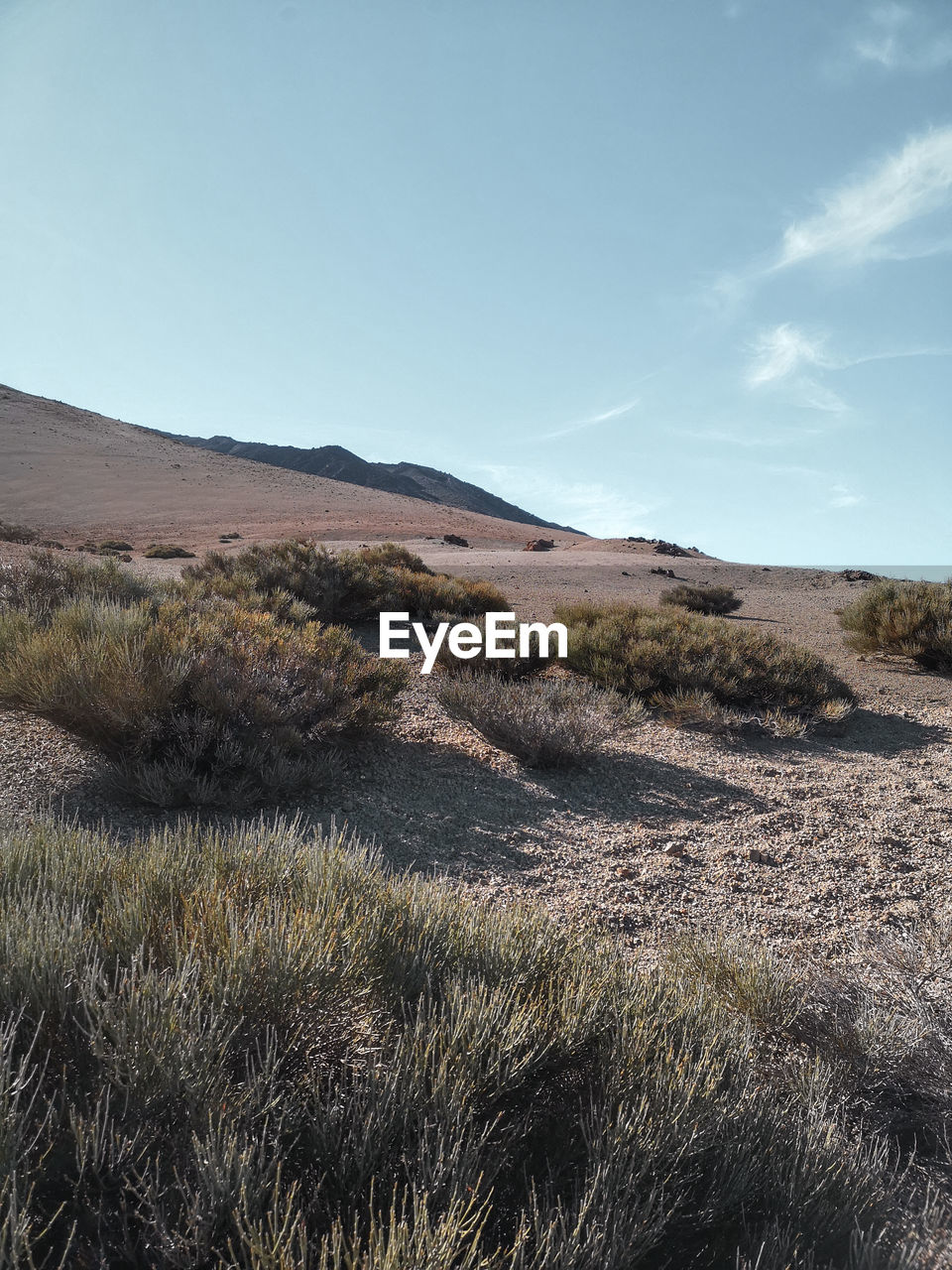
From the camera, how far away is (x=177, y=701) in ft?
16.5

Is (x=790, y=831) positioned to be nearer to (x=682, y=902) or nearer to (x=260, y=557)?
(x=682, y=902)

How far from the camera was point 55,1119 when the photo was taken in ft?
5.08

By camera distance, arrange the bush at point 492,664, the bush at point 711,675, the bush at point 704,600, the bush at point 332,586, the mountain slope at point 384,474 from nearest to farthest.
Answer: the bush at point 711,675 → the bush at point 492,664 → the bush at point 332,586 → the bush at point 704,600 → the mountain slope at point 384,474

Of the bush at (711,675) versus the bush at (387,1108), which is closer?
the bush at (387,1108)

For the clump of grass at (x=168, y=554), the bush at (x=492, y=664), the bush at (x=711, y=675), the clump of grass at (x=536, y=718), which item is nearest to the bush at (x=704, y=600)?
the bush at (x=711, y=675)

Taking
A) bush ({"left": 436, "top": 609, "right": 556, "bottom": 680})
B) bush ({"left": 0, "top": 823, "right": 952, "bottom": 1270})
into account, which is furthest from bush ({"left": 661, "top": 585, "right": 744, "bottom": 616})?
bush ({"left": 0, "top": 823, "right": 952, "bottom": 1270})

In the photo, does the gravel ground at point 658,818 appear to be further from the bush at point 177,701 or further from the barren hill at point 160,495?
the barren hill at point 160,495

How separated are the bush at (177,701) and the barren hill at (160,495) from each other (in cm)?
2818

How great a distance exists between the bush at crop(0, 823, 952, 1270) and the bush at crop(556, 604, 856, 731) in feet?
18.0

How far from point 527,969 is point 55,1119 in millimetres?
1306

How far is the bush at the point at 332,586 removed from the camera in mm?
10562

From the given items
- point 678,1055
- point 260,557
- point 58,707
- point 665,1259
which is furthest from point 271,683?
point 260,557

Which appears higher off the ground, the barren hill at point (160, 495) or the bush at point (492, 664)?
the barren hill at point (160, 495)

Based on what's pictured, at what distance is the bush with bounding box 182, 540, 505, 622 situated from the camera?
10562 mm
